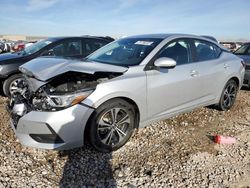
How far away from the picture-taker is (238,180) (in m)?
3.33

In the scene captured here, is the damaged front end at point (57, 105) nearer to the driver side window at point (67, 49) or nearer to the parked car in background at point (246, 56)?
the driver side window at point (67, 49)

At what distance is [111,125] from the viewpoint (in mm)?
3957

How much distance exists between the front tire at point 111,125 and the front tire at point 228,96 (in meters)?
2.45

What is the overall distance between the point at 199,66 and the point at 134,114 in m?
1.64

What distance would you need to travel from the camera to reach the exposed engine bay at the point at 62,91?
3523 millimetres

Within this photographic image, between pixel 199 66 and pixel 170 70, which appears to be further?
pixel 199 66

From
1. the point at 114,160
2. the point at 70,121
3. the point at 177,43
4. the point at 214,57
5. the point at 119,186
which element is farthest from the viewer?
the point at 214,57

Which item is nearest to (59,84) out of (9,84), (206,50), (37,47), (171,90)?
(171,90)

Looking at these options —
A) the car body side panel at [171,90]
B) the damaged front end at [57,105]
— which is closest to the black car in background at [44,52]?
the damaged front end at [57,105]

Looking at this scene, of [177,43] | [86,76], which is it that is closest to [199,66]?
[177,43]

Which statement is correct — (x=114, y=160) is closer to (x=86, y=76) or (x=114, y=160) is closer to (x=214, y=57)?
(x=86, y=76)

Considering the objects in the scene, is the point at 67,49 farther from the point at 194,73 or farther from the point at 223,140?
the point at 223,140

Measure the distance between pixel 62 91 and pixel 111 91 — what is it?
0.63 meters

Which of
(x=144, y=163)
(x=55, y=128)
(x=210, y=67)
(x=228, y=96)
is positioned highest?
(x=210, y=67)
